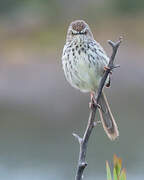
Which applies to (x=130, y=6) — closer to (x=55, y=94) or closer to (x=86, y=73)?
(x=55, y=94)

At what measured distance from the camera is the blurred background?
40.0 ft

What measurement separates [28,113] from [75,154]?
11.4ft

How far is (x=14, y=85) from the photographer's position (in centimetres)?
1812

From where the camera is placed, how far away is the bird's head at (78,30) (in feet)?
21.7

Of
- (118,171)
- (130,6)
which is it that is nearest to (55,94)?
(130,6)

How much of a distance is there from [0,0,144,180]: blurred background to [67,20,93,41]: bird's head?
4.58 meters

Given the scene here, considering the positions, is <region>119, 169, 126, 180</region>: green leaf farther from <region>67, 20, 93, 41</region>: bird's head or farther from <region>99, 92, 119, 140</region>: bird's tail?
<region>67, 20, 93, 41</region>: bird's head

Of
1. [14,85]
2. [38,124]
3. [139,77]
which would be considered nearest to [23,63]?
[14,85]

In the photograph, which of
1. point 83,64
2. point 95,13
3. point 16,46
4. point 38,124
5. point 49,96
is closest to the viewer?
point 83,64

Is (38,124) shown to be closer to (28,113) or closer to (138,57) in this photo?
(28,113)

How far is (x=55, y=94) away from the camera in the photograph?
690 inches

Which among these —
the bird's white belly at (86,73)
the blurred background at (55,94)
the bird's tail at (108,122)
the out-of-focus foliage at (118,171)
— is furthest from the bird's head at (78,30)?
the blurred background at (55,94)

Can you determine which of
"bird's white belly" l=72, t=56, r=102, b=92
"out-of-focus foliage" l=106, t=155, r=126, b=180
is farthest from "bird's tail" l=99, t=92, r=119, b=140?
"out-of-focus foliage" l=106, t=155, r=126, b=180

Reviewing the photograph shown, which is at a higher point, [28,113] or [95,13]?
[95,13]
